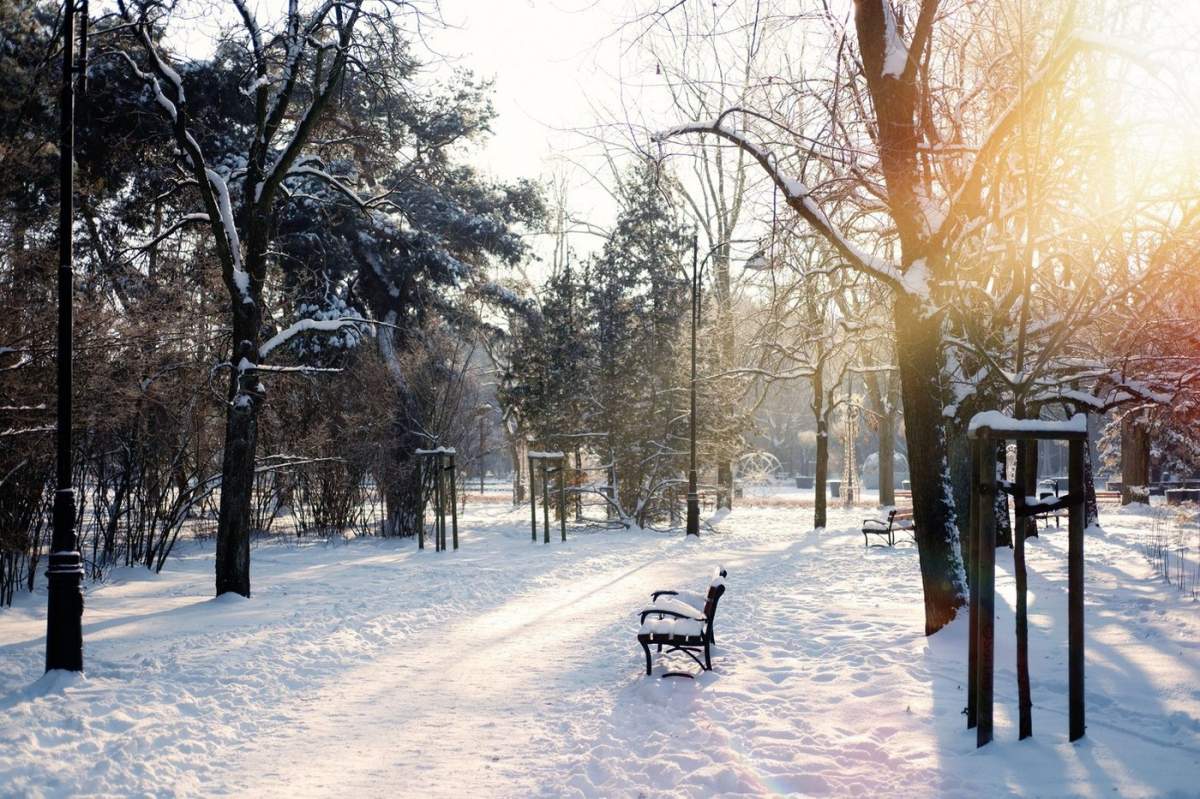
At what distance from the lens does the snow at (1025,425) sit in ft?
17.7

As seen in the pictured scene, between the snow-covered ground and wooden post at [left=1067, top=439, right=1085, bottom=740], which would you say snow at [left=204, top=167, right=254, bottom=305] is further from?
wooden post at [left=1067, top=439, right=1085, bottom=740]

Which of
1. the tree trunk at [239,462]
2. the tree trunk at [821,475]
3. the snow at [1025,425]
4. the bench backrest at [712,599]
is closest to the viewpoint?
the snow at [1025,425]

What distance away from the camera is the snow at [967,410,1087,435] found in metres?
5.40

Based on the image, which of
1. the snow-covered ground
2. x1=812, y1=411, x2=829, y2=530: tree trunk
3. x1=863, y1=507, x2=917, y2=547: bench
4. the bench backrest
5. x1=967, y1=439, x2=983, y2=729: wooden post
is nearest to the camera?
the snow-covered ground

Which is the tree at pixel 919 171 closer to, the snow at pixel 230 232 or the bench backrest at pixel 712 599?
the bench backrest at pixel 712 599

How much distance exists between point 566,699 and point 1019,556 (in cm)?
384

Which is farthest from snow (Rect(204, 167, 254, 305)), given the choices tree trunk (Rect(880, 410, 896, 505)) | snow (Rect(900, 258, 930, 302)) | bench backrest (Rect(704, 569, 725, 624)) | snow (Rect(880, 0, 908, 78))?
tree trunk (Rect(880, 410, 896, 505))

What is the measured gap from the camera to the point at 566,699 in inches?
299

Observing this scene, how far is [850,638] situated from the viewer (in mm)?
9438

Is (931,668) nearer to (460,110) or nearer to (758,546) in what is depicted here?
(758,546)

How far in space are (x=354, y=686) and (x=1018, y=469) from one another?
19.5 feet

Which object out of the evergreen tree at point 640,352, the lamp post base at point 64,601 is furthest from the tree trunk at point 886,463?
the lamp post base at point 64,601

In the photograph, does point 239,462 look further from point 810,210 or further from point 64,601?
point 810,210

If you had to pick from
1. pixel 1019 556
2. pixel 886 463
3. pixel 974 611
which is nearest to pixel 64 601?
pixel 974 611
